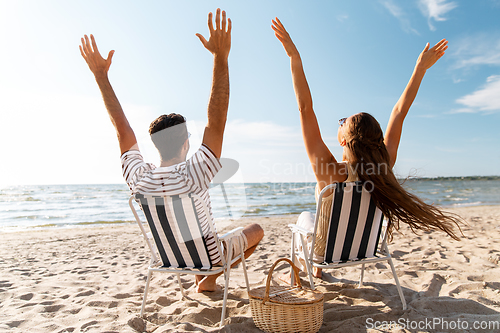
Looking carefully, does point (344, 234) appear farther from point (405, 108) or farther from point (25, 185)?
point (25, 185)

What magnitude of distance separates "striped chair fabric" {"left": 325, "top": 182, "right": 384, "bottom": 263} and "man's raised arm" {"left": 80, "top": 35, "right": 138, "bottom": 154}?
1.58 metres

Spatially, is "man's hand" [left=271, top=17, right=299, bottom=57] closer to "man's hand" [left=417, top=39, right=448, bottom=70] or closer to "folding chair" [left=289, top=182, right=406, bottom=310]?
"folding chair" [left=289, top=182, right=406, bottom=310]

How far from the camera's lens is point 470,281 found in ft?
9.81

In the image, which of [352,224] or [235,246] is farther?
[235,246]

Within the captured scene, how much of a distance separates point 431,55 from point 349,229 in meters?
1.88

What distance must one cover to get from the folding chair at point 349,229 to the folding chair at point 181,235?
0.70m

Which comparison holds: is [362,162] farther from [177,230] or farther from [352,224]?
[177,230]

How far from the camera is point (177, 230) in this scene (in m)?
2.24

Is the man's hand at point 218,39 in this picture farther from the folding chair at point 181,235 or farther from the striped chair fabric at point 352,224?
the striped chair fabric at point 352,224

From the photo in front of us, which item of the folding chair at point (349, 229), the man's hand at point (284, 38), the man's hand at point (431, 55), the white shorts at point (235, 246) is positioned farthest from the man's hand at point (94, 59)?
the man's hand at point (431, 55)

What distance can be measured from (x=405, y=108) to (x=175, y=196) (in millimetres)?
2082

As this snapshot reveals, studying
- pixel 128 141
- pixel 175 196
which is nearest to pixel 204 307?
pixel 175 196

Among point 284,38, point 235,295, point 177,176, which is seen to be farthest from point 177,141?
point 235,295

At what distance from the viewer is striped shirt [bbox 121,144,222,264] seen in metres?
1.98
